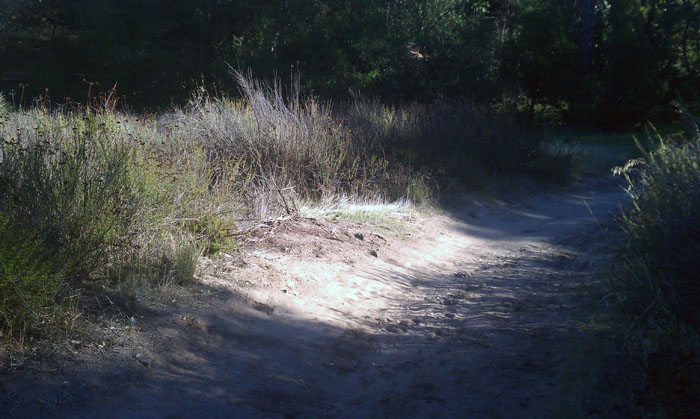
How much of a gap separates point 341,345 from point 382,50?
18683mm

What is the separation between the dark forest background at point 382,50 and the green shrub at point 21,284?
17.5 metres

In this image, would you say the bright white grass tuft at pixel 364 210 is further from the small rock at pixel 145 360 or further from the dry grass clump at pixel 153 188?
the small rock at pixel 145 360

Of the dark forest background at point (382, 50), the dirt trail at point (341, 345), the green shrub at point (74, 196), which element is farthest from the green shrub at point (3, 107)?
the dark forest background at point (382, 50)

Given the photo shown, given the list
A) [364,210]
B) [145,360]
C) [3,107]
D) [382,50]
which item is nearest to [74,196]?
[145,360]

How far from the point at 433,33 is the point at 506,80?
3.19 meters

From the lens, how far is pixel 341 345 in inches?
220

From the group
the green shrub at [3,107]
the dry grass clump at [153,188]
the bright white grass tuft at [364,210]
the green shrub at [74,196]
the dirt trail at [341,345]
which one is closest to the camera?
the dirt trail at [341,345]

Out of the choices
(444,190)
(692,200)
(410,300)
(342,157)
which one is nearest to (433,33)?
(444,190)

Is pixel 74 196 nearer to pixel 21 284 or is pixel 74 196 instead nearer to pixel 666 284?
pixel 21 284

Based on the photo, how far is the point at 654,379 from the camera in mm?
4016

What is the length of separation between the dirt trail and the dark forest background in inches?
566

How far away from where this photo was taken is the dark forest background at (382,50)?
2233 centimetres

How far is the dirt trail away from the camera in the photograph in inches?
165

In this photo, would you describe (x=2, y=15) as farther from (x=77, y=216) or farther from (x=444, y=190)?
(x=77, y=216)
